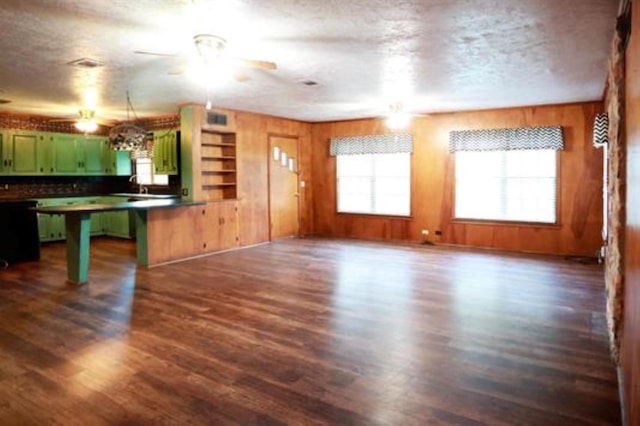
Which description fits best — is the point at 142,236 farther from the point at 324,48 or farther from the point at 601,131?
the point at 601,131

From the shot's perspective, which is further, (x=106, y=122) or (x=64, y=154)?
(x=106, y=122)

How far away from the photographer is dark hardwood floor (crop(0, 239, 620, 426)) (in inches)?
99.8

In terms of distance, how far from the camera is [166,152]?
8164 mm

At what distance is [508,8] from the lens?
2.98 m

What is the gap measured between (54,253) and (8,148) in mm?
2259

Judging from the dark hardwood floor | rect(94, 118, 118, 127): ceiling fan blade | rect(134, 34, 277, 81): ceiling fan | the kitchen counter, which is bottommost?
the dark hardwood floor

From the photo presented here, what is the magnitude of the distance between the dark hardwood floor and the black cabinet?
57cm

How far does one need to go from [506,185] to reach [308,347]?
215 inches

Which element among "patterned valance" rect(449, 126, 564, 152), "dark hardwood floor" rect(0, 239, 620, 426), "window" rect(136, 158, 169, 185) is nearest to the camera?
"dark hardwood floor" rect(0, 239, 620, 426)

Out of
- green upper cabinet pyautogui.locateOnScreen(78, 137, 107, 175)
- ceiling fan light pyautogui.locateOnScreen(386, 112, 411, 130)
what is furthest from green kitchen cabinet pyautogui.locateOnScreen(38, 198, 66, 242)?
ceiling fan light pyautogui.locateOnScreen(386, 112, 411, 130)

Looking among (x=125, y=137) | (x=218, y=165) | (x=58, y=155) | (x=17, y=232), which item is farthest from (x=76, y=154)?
(x=125, y=137)

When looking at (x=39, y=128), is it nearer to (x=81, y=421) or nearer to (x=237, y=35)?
(x=237, y=35)

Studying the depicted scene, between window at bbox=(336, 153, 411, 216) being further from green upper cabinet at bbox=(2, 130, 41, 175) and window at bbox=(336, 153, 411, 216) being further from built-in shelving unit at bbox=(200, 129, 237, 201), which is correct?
green upper cabinet at bbox=(2, 130, 41, 175)

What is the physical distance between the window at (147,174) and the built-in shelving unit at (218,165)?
1891 mm
